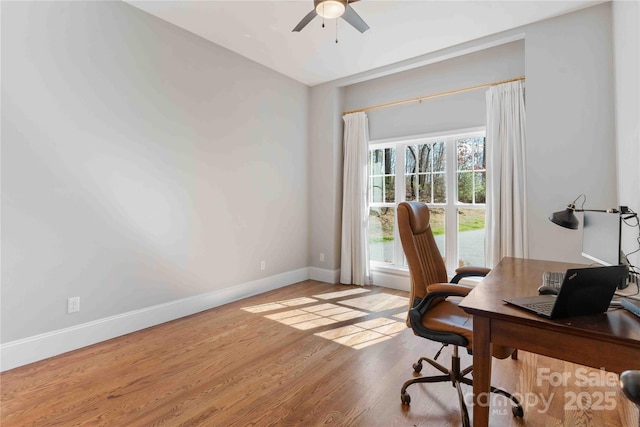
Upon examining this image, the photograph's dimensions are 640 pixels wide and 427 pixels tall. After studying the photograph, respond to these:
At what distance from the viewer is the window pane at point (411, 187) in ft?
14.0

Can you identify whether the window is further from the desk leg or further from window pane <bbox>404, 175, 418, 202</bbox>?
A: the desk leg

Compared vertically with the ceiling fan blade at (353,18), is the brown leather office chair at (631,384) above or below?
below

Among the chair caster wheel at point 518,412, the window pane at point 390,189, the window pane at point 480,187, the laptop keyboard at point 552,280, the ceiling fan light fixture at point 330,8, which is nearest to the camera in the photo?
the laptop keyboard at point 552,280

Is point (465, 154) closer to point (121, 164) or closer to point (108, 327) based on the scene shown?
point (121, 164)

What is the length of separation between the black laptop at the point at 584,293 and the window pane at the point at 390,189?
3289 mm

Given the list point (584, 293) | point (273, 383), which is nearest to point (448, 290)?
point (584, 293)

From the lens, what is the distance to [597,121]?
281 cm

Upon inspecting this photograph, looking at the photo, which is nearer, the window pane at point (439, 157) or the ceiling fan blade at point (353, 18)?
the ceiling fan blade at point (353, 18)

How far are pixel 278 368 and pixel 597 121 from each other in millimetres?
3447

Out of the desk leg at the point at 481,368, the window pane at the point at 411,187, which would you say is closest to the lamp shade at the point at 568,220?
the desk leg at the point at 481,368

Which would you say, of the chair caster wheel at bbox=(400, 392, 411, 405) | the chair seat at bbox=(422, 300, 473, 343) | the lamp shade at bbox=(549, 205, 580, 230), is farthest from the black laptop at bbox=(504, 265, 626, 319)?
the chair caster wheel at bbox=(400, 392, 411, 405)

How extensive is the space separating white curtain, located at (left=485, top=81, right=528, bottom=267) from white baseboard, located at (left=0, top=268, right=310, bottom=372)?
290 centimetres

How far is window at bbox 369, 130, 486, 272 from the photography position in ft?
12.5

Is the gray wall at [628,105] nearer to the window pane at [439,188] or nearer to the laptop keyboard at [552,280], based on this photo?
the laptop keyboard at [552,280]
